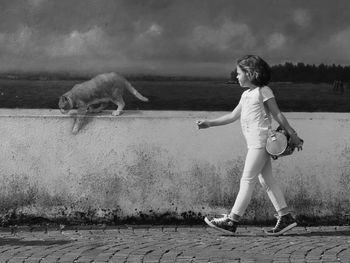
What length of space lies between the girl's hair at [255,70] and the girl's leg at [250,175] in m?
0.60

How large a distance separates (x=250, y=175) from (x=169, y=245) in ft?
3.29

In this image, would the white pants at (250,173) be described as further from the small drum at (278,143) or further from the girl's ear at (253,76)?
the girl's ear at (253,76)

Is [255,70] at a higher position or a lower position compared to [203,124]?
higher

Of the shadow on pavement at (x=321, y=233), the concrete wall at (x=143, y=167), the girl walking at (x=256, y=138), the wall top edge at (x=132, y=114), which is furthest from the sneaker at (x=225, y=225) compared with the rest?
the wall top edge at (x=132, y=114)

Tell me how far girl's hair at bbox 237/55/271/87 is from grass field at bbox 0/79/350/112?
984 mm

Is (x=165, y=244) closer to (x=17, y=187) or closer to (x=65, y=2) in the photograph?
(x=17, y=187)

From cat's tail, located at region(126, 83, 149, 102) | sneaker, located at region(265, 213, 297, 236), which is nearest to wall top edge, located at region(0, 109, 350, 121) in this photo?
cat's tail, located at region(126, 83, 149, 102)

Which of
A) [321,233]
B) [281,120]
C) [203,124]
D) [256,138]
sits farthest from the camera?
[321,233]

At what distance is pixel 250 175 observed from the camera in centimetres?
841

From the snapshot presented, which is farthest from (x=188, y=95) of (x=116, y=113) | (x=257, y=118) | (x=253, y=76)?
(x=257, y=118)

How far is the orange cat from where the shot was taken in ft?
31.0

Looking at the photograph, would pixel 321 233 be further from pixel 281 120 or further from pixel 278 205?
pixel 281 120

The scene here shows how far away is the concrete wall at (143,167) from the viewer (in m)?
9.38

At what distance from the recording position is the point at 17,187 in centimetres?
938
